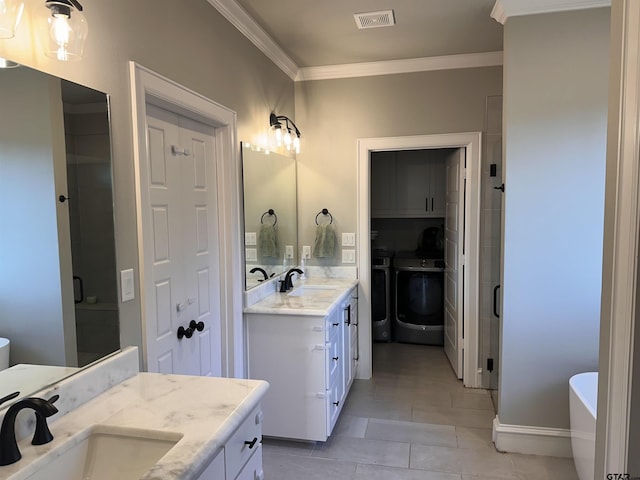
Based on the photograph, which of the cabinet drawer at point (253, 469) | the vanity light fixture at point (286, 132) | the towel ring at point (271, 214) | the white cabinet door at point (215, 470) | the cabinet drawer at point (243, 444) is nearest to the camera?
the white cabinet door at point (215, 470)

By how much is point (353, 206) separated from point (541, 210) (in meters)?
1.59

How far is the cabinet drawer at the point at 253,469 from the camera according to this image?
1.43 m

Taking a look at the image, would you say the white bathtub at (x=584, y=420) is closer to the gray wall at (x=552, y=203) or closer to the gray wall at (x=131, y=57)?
the gray wall at (x=552, y=203)

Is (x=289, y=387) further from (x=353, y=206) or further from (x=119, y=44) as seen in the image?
(x=119, y=44)

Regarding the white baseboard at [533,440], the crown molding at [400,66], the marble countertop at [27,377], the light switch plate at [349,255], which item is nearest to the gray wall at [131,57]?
the marble countertop at [27,377]

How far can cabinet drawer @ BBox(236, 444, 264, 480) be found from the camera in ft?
4.69

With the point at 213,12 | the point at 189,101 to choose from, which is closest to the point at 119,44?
the point at 189,101

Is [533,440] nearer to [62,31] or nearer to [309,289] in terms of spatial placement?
[309,289]

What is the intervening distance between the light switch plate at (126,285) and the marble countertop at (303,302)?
1.10 m

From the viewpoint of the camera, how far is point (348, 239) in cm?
382

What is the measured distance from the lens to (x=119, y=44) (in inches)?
65.6

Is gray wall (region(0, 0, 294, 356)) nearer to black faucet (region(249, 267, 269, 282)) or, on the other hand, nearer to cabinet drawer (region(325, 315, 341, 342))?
black faucet (region(249, 267, 269, 282))

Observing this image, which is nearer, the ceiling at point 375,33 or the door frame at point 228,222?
the door frame at point 228,222

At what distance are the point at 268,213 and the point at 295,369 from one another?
1.13 meters
